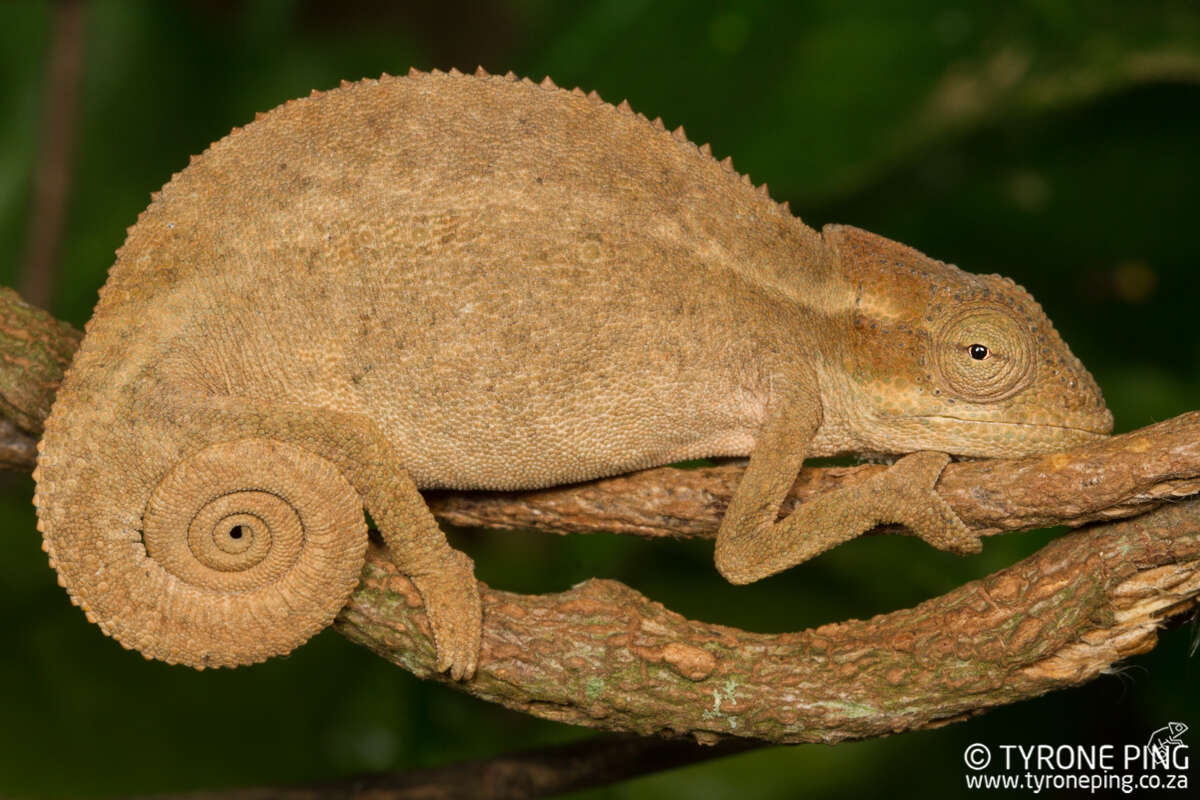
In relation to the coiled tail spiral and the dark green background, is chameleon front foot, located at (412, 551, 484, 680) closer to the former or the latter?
the coiled tail spiral

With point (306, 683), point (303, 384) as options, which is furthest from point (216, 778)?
point (303, 384)

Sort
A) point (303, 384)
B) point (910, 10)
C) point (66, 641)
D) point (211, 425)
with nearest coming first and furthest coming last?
point (211, 425), point (303, 384), point (910, 10), point (66, 641)

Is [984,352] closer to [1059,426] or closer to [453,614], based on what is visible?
[1059,426]

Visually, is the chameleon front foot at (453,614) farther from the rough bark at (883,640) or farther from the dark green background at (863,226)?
the dark green background at (863,226)

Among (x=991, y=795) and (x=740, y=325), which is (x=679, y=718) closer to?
(x=740, y=325)

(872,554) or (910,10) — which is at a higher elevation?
(910,10)

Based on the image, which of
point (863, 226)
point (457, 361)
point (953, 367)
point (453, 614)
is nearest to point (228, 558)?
point (453, 614)
